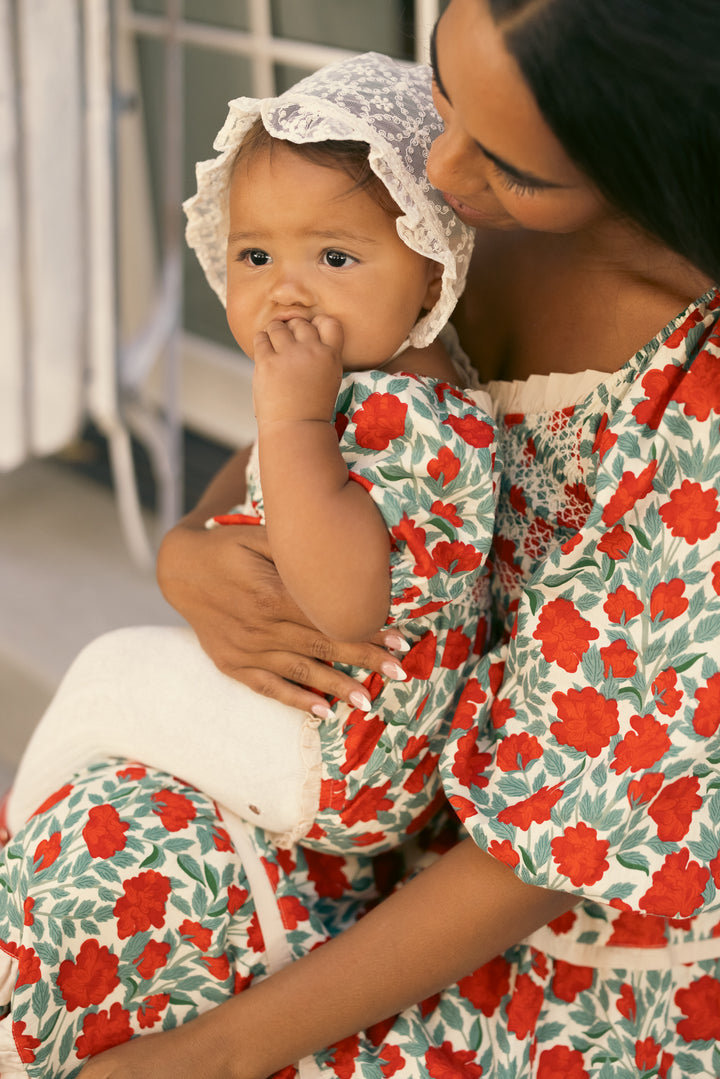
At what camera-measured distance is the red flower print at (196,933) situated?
91 cm

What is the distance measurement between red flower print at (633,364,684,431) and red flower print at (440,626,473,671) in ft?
0.83

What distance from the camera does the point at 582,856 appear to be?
825 millimetres

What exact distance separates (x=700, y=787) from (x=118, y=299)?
1444 millimetres

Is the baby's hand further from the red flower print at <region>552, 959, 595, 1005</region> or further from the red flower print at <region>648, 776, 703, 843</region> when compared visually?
the red flower print at <region>552, 959, 595, 1005</region>

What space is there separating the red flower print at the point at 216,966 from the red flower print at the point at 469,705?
30cm

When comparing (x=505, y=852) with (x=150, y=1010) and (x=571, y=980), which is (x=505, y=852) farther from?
(x=150, y=1010)

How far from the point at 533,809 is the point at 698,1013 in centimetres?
32

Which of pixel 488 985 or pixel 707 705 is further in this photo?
pixel 488 985

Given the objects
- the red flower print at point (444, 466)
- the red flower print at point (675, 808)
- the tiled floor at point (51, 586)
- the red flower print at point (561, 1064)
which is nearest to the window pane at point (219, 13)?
the tiled floor at point (51, 586)

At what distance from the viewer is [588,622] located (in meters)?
0.85

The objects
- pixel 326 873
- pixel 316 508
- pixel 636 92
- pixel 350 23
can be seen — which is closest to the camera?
pixel 636 92

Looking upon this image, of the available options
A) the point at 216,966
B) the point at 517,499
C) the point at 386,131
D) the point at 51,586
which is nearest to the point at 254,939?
the point at 216,966

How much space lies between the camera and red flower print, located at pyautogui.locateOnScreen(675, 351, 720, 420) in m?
0.83

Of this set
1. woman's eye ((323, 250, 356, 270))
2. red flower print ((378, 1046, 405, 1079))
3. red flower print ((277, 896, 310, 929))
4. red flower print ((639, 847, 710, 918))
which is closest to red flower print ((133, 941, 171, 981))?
red flower print ((277, 896, 310, 929))
